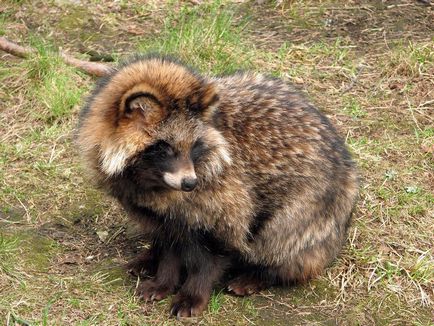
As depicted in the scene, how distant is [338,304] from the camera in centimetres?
467

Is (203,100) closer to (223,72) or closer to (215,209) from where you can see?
(215,209)

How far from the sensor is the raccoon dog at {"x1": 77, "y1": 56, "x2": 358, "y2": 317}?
4.00m

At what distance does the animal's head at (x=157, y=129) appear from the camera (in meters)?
3.96

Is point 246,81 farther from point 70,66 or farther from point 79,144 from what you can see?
point 70,66

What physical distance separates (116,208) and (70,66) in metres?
1.97

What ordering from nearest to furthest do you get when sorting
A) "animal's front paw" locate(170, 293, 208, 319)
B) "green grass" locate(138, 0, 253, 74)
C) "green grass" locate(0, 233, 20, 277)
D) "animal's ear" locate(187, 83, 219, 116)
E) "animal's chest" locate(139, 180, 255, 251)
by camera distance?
"animal's ear" locate(187, 83, 219, 116), "animal's chest" locate(139, 180, 255, 251), "animal's front paw" locate(170, 293, 208, 319), "green grass" locate(0, 233, 20, 277), "green grass" locate(138, 0, 253, 74)

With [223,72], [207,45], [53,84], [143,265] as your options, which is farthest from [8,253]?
[207,45]

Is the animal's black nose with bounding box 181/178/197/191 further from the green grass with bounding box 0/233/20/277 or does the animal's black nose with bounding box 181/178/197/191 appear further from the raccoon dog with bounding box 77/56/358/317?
the green grass with bounding box 0/233/20/277

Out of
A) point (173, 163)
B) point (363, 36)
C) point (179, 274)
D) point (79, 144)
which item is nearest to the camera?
point (173, 163)

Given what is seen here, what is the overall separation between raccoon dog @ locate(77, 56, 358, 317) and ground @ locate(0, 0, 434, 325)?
8.3 inches

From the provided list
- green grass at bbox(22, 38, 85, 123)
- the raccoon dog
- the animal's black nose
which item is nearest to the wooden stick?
green grass at bbox(22, 38, 85, 123)

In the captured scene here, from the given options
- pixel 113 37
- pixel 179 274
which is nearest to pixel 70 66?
pixel 113 37

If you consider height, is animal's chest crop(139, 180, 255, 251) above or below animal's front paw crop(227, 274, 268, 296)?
above

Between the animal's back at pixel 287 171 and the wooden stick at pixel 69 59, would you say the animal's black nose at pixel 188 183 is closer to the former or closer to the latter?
the animal's back at pixel 287 171
